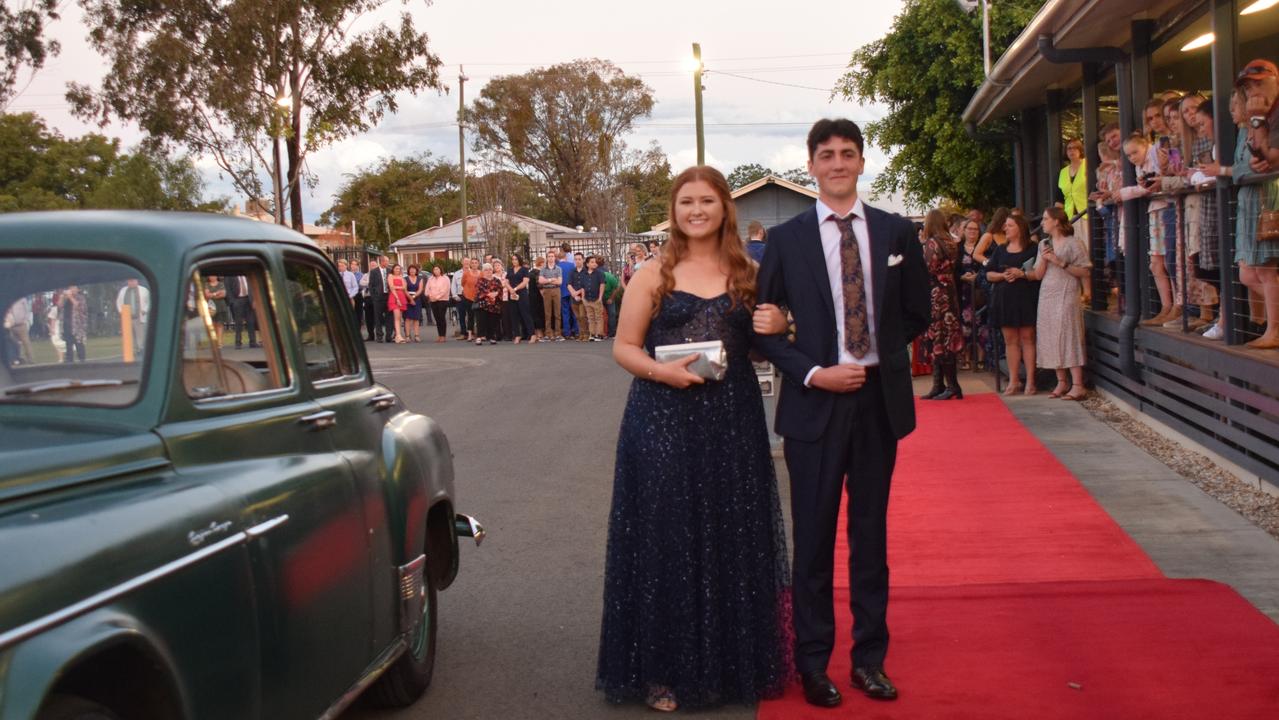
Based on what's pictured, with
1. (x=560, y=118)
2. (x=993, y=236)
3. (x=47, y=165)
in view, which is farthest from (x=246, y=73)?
(x=47, y=165)

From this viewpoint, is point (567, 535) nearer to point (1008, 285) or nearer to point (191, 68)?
point (1008, 285)

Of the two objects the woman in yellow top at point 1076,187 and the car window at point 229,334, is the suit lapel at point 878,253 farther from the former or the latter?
the woman in yellow top at point 1076,187

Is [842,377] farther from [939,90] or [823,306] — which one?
[939,90]

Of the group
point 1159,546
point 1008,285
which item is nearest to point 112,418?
point 1159,546

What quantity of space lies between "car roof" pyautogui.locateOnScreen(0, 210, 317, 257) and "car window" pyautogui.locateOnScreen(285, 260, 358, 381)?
57 centimetres

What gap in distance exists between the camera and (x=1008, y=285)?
14.2m

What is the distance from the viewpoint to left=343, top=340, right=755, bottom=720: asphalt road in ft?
17.5

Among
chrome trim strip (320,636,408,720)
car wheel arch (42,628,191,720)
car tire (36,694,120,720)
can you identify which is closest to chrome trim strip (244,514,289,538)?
car wheel arch (42,628,191,720)

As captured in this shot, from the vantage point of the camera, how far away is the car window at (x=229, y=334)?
3.73m

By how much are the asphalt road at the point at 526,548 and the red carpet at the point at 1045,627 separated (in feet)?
3.15

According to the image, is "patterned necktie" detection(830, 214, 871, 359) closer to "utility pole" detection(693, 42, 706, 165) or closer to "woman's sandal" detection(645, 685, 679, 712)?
"woman's sandal" detection(645, 685, 679, 712)

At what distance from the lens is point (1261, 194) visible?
8.88 meters

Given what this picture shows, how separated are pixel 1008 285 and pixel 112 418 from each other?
1198 cm

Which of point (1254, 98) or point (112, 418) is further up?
point (1254, 98)
